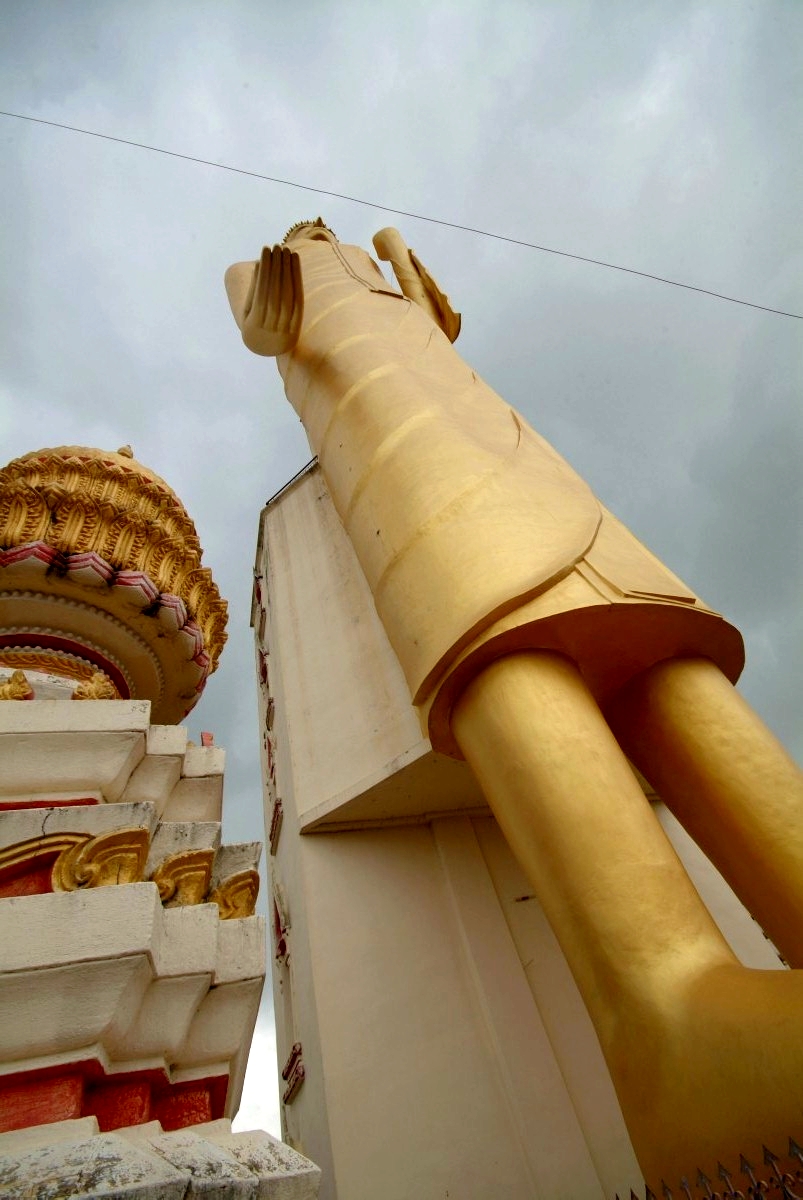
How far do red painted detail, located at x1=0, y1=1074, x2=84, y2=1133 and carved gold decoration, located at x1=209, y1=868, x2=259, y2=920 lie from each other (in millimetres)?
489

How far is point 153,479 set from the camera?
9.08 feet

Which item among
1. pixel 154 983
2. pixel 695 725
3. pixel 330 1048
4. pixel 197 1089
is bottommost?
pixel 197 1089

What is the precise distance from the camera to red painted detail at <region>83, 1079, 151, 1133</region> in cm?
131

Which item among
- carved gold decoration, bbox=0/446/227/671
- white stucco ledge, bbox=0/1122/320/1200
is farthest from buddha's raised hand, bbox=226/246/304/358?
white stucco ledge, bbox=0/1122/320/1200

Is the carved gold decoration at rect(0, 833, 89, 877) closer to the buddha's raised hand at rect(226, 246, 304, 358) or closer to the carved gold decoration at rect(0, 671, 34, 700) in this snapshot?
the carved gold decoration at rect(0, 671, 34, 700)

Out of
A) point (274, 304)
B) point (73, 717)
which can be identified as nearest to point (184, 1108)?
point (73, 717)

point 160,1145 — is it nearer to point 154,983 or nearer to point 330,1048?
point 154,983

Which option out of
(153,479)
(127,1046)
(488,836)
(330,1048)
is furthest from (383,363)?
(330,1048)

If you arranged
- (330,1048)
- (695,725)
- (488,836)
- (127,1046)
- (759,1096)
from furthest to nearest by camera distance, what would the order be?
(488,836)
(330,1048)
(695,725)
(127,1046)
(759,1096)

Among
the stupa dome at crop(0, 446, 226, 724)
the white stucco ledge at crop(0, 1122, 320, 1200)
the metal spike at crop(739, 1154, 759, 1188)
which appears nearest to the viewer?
the white stucco ledge at crop(0, 1122, 320, 1200)

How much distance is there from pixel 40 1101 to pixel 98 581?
1.49 meters

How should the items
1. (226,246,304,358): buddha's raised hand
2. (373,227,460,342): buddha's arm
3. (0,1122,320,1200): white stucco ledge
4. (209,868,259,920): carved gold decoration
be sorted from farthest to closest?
(373,227,460,342): buddha's arm, (226,246,304,358): buddha's raised hand, (209,868,259,920): carved gold decoration, (0,1122,320,1200): white stucco ledge

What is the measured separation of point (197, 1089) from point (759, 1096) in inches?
45.0

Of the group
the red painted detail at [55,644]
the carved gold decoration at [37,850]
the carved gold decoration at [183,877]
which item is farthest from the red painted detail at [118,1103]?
→ the red painted detail at [55,644]
